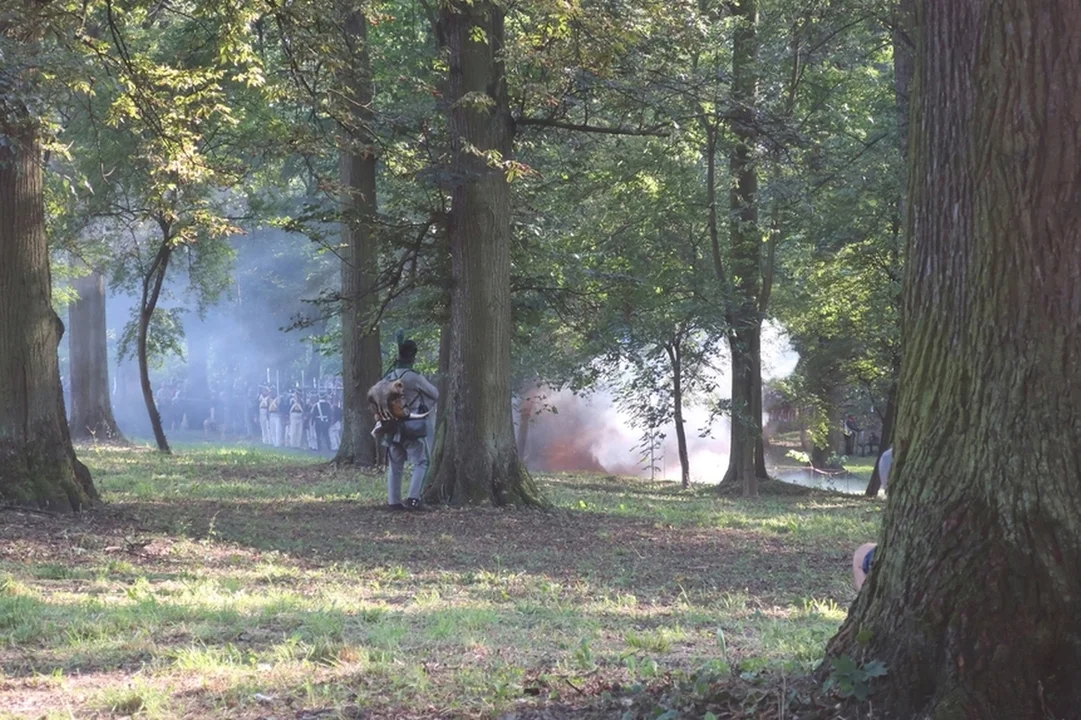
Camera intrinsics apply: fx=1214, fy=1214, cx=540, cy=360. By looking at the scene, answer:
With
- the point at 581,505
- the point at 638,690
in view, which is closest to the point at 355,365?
the point at 581,505

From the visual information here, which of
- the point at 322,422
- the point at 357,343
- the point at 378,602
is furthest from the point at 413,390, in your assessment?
the point at 322,422

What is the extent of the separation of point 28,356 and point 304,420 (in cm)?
4170

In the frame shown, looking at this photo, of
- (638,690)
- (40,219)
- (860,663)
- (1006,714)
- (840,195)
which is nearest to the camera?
(1006,714)

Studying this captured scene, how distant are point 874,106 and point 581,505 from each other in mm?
10359

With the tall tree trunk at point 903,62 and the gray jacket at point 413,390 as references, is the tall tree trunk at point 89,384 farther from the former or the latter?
the tall tree trunk at point 903,62

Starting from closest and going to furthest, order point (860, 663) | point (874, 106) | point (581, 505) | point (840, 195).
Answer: point (860, 663) < point (581, 505) < point (840, 195) < point (874, 106)

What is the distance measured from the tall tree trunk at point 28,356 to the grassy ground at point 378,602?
1.76 feet

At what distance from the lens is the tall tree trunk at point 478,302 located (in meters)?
15.7

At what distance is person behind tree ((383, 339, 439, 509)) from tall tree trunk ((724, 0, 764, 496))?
31.3 feet

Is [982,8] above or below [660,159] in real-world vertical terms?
below

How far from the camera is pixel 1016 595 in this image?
3.99 metres

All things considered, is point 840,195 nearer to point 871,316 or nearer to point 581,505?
point 871,316

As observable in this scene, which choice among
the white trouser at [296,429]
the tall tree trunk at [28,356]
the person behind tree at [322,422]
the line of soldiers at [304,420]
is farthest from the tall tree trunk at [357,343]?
the white trouser at [296,429]

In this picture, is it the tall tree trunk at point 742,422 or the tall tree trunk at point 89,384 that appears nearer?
the tall tree trunk at point 742,422
